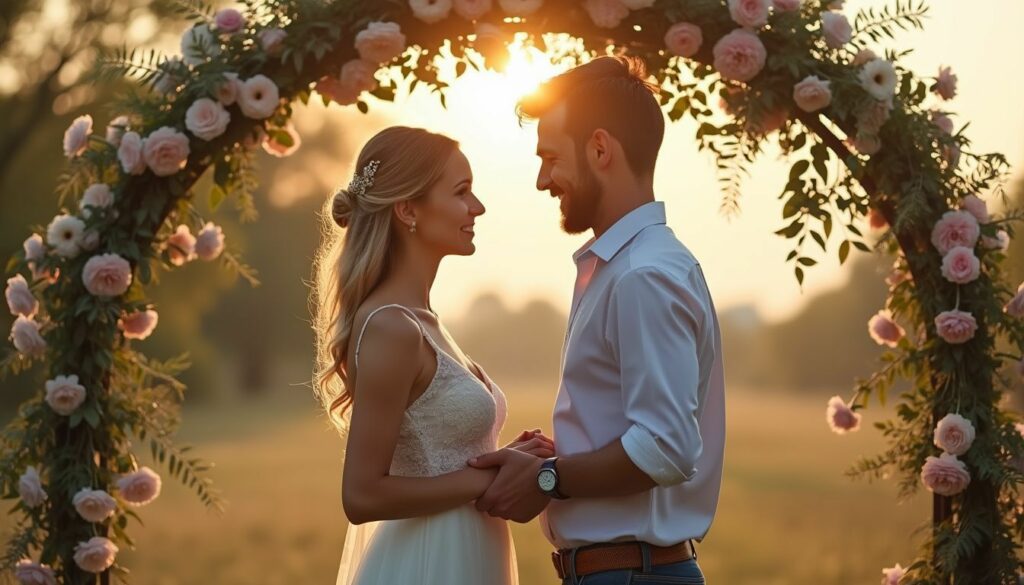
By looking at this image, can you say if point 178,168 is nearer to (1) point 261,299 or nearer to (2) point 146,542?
(2) point 146,542

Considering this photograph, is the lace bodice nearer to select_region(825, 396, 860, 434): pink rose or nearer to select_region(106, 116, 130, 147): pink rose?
select_region(106, 116, 130, 147): pink rose

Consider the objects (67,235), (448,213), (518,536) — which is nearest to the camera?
(448,213)

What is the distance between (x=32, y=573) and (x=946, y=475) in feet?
11.3

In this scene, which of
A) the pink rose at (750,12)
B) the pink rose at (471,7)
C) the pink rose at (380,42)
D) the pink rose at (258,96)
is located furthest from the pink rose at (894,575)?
the pink rose at (258,96)

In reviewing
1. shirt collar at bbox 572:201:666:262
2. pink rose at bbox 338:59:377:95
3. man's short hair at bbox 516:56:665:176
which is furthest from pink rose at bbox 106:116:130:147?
shirt collar at bbox 572:201:666:262

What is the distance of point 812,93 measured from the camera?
4.23 m

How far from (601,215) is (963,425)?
6.21ft

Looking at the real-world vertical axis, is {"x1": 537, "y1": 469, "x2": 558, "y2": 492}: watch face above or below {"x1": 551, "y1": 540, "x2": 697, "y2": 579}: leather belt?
above

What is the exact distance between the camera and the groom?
9.62 feet

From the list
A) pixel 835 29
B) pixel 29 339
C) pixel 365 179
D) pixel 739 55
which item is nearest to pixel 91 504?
pixel 29 339

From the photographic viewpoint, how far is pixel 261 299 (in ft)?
106

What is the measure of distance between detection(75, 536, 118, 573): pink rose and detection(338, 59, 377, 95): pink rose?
1959 millimetres

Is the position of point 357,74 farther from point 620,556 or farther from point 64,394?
point 620,556

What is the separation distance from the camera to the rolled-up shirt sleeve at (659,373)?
2.90 metres
